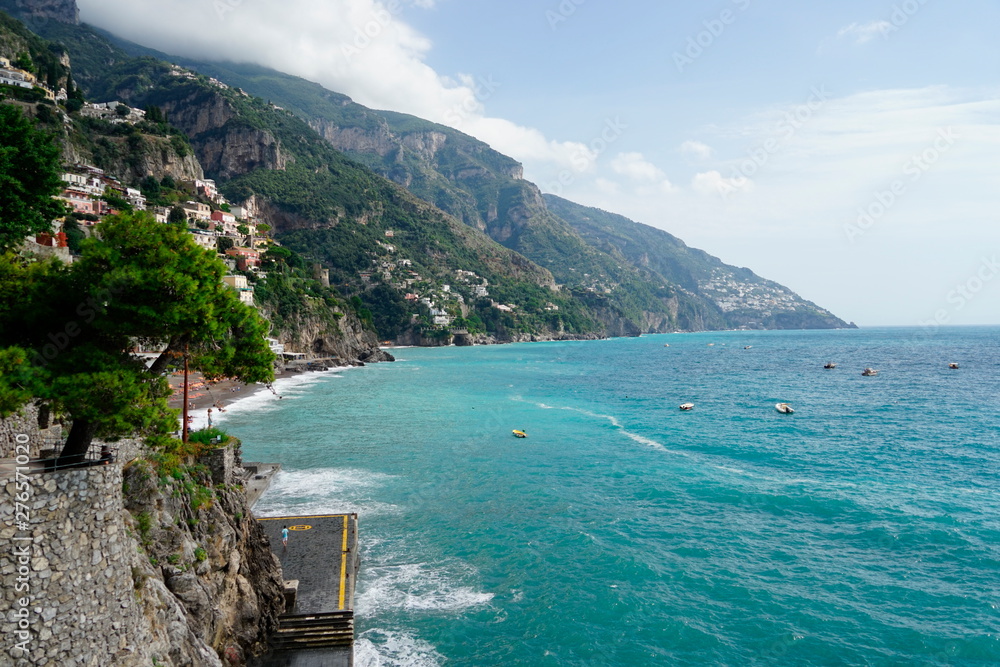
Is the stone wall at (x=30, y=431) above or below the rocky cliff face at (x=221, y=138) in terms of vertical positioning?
below

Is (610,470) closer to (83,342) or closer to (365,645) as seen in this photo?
(365,645)

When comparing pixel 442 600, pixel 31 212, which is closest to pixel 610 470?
pixel 442 600

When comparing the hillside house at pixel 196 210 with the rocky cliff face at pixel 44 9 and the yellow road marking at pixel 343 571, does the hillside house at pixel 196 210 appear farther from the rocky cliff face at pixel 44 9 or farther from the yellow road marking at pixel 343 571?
the rocky cliff face at pixel 44 9

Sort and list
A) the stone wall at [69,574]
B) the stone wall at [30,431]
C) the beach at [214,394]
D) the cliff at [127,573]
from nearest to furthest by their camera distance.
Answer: the stone wall at [69,574]
the cliff at [127,573]
the stone wall at [30,431]
the beach at [214,394]

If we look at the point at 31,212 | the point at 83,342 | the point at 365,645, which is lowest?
the point at 365,645

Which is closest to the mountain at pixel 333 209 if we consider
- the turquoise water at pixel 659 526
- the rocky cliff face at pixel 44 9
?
the rocky cliff face at pixel 44 9

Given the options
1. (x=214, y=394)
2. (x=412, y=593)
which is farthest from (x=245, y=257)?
(x=412, y=593)
